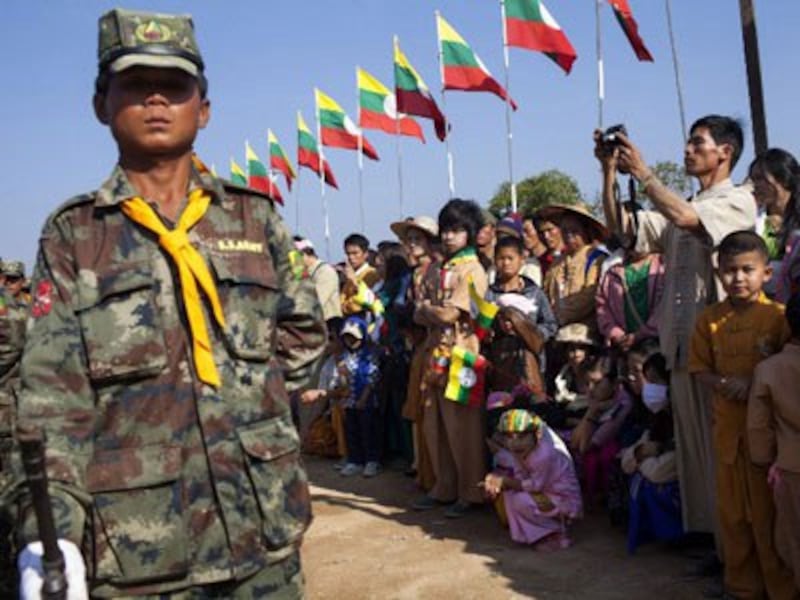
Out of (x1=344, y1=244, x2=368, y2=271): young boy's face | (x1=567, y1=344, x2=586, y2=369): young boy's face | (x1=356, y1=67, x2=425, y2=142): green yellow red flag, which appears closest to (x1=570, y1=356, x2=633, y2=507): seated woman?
(x1=567, y1=344, x2=586, y2=369): young boy's face

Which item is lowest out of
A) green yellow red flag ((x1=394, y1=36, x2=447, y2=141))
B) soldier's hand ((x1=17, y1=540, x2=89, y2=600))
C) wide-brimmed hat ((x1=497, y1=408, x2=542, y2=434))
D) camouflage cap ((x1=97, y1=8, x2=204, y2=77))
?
wide-brimmed hat ((x1=497, y1=408, x2=542, y2=434))

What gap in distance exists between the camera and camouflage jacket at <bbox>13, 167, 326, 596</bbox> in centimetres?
179

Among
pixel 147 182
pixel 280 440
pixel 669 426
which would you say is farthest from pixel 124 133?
pixel 669 426

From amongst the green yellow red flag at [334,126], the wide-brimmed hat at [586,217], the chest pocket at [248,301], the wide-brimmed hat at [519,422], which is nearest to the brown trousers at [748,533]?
the wide-brimmed hat at [519,422]

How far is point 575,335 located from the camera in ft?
17.9

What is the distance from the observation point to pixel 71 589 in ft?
5.12

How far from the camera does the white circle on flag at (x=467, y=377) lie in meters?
5.62

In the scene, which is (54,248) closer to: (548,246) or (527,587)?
(527,587)

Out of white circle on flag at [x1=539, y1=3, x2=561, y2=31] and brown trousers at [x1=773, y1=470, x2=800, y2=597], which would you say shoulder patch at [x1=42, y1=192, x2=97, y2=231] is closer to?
brown trousers at [x1=773, y1=470, x2=800, y2=597]

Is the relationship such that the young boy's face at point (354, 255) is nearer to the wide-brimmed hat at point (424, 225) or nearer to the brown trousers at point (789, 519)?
the wide-brimmed hat at point (424, 225)

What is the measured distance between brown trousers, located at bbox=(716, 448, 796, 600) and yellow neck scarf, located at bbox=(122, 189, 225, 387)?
2759 millimetres

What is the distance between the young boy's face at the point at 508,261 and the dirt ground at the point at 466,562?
65.5 inches

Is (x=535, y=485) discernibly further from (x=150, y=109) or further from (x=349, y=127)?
(x=349, y=127)

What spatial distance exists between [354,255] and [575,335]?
11.8 feet
